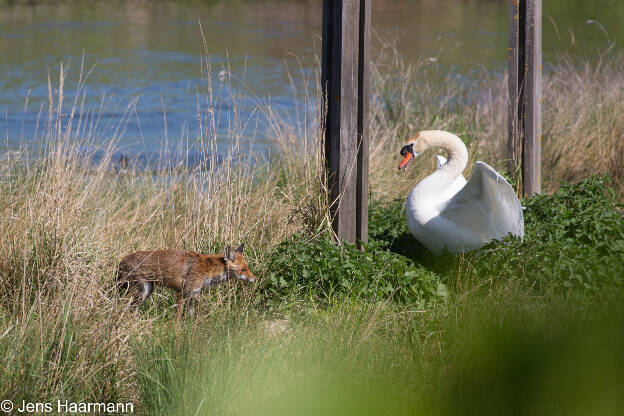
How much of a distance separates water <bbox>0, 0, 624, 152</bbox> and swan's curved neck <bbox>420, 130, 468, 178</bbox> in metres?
6.11

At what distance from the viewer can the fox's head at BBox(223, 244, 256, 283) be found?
4094mm

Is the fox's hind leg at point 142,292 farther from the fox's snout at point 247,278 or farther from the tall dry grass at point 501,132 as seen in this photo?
the tall dry grass at point 501,132

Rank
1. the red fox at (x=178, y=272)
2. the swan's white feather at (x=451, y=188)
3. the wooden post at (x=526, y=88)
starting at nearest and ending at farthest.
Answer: the red fox at (x=178, y=272) → the swan's white feather at (x=451, y=188) → the wooden post at (x=526, y=88)

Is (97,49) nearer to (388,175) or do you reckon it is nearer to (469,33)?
(469,33)

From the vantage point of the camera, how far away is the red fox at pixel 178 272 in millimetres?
3998

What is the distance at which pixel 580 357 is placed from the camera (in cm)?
80

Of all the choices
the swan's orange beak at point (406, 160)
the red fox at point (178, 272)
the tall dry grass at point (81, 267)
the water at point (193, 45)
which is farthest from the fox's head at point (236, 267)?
the water at point (193, 45)

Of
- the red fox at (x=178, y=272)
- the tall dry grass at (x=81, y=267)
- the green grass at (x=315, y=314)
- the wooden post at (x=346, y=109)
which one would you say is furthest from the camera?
the wooden post at (x=346, y=109)

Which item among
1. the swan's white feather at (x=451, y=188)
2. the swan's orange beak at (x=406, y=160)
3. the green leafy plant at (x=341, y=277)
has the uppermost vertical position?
the swan's orange beak at (x=406, y=160)

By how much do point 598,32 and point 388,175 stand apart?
20.3 meters

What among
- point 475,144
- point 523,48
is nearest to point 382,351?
point 523,48

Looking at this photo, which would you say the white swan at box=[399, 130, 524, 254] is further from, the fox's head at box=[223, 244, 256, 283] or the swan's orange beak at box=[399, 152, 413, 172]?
the fox's head at box=[223, 244, 256, 283]

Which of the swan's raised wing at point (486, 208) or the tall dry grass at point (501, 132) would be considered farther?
the tall dry grass at point (501, 132)

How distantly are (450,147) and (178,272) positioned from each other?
2396mm
